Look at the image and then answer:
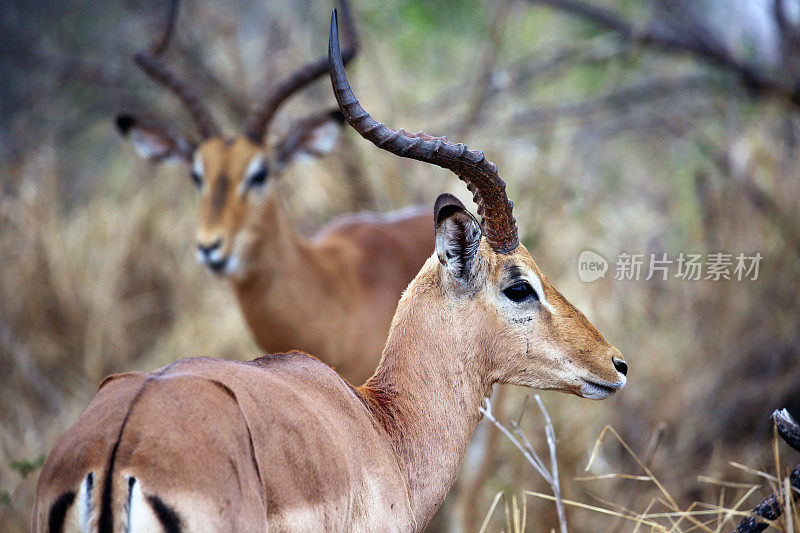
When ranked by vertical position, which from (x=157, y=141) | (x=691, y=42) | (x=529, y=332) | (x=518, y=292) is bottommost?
(x=529, y=332)

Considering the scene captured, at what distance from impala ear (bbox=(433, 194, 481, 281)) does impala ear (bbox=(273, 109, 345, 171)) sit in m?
3.73

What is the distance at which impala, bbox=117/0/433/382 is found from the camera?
6004 mm

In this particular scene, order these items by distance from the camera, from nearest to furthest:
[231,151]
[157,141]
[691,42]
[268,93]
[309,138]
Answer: [231,151] < [268,93] < [309,138] < [157,141] < [691,42]

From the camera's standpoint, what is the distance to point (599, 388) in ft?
10.9

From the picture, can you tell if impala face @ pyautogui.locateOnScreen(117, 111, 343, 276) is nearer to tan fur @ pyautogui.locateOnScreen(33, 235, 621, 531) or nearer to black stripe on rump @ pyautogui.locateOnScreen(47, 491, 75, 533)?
tan fur @ pyautogui.locateOnScreen(33, 235, 621, 531)

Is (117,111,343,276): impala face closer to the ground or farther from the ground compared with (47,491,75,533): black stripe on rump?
farther from the ground

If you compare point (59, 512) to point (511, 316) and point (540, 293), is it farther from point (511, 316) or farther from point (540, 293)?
point (540, 293)

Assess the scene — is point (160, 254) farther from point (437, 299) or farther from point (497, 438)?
point (437, 299)

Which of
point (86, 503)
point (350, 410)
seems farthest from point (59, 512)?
point (350, 410)

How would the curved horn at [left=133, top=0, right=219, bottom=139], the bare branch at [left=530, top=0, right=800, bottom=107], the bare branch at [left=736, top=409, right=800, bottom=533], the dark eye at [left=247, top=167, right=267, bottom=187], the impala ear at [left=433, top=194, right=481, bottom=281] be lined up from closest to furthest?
the bare branch at [left=736, top=409, right=800, bottom=533], the impala ear at [left=433, top=194, right=481, bottom=281], the dark eye at [left=247, top=167, right=267, bottom=187], the curved horn at [left=133, top=0, right=219, bottom=139], the bare branch at [left=530, top=0, right=800, bottom=107]

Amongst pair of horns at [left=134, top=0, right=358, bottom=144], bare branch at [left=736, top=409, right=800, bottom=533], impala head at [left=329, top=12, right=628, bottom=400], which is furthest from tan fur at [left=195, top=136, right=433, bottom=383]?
bare branch at [left=736, top=409, right=800, bottom=533]

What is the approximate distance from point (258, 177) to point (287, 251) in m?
0.62

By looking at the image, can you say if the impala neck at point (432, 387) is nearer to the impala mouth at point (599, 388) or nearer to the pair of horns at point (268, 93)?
the impala mouth at point (599, 388)

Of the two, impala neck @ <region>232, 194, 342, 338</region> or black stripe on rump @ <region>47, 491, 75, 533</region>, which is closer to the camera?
black stripe on rump @ <region>47, 491, 75, 533</region>
